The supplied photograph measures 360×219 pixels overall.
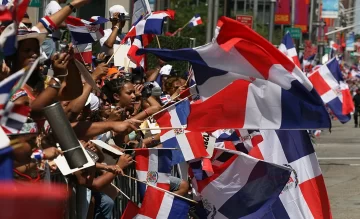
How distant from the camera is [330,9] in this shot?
7800 centimetres

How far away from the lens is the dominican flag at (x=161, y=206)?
1013 centimetres

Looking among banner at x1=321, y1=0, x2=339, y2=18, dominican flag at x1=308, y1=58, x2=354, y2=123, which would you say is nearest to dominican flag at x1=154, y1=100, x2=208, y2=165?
dominican flag at x1=308, y1=58, x2=354, y2=123

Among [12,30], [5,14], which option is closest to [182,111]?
[5,14]

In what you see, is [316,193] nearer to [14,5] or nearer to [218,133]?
[218,133]

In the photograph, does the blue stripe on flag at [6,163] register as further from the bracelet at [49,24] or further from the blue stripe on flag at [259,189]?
the blue stripe on flag at [259,189]

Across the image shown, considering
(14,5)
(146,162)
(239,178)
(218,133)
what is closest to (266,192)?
(239,178)

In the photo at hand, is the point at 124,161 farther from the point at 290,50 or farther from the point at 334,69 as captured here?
the point at 334,69

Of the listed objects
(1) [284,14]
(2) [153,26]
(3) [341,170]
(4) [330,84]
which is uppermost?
(2) [153,26]

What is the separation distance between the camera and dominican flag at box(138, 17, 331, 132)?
916 cm

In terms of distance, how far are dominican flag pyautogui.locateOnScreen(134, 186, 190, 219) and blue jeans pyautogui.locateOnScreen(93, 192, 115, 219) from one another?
46cm

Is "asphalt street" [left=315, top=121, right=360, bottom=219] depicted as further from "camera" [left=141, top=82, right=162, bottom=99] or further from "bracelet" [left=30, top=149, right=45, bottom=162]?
"bracelet" [left=30, top=149, right=45, bottom=162]

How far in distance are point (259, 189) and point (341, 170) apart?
38.1 feet

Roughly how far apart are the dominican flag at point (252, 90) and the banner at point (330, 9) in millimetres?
68187

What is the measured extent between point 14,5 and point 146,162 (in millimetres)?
4126
